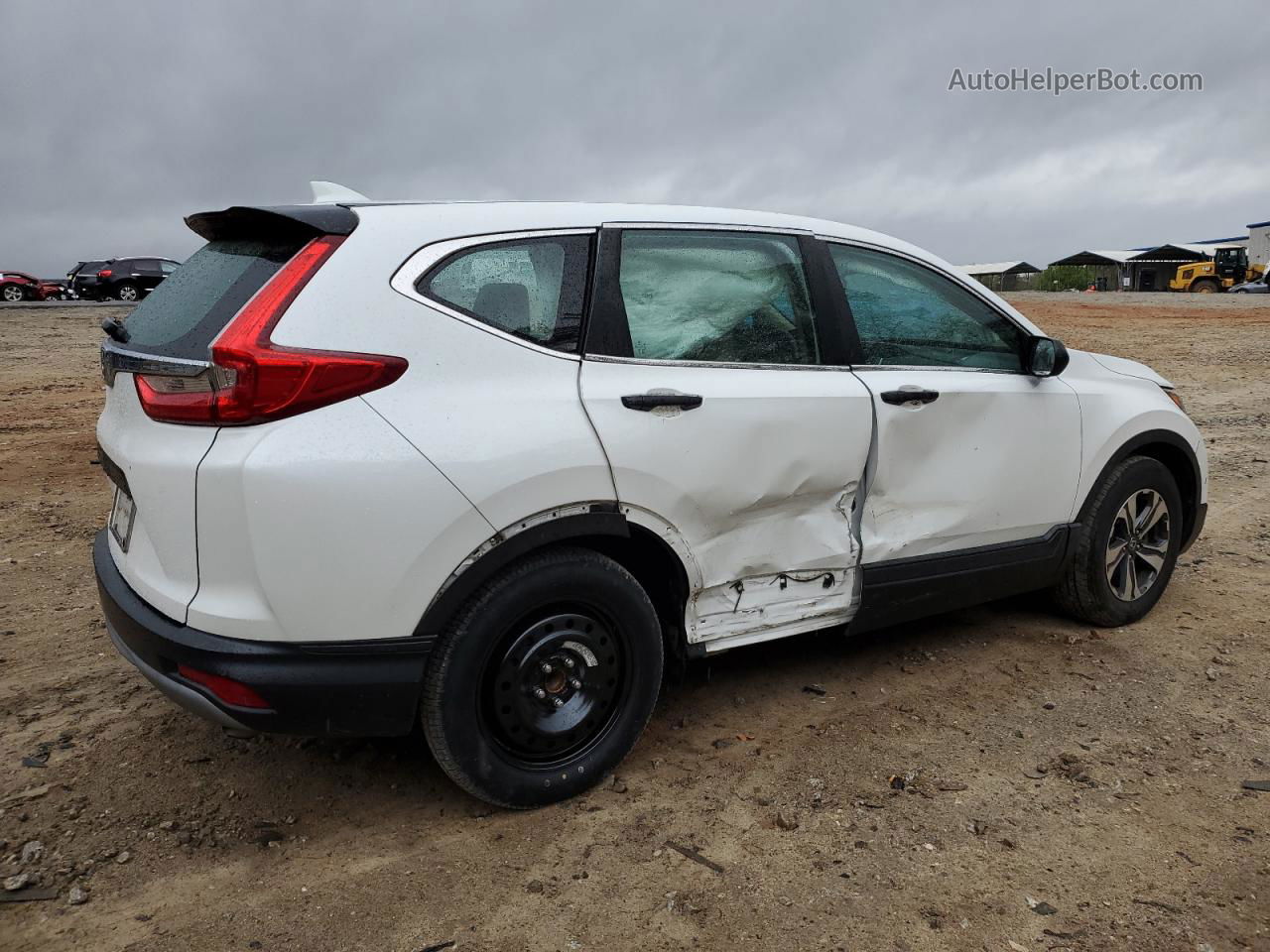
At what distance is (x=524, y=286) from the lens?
2.91 metres

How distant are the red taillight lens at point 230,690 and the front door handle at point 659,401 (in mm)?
1286

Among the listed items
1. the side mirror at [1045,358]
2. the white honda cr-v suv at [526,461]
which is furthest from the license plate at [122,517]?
the side mirror at [1045,358]

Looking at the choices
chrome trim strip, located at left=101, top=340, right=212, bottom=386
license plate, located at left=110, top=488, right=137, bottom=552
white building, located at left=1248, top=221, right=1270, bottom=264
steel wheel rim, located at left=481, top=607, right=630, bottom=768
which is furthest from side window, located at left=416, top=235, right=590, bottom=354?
white building, located at left=1248, top=221, right=1270, bottom=264

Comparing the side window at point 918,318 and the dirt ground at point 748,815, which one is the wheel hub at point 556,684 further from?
the side window at point 918,318

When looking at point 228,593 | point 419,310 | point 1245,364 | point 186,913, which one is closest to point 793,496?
point 419,310

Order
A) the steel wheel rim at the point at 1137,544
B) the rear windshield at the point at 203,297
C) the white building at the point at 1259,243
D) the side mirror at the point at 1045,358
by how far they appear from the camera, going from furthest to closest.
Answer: the white building at the point at 1259,243, the steel wheel rim at the point at 1137,544, the side mirror at the point at 1045,358, the rear windshield at the point at 203,297

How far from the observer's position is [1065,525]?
4.16 meters

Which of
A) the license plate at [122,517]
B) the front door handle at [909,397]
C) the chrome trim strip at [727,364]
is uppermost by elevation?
the chrome trim strip at [727,364]

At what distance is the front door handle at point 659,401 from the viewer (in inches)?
115

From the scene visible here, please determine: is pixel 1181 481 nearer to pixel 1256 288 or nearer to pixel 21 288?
pixel 21 288

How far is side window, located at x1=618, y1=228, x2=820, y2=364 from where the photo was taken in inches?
123

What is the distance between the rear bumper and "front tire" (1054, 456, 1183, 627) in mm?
2992

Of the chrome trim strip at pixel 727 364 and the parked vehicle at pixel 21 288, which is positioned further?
the parked vehicle at pixel 21 288

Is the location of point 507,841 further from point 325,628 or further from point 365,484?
point 365,484
